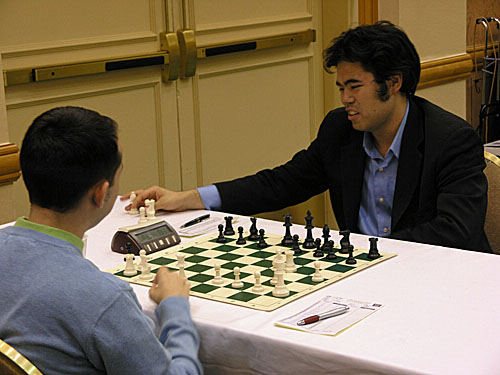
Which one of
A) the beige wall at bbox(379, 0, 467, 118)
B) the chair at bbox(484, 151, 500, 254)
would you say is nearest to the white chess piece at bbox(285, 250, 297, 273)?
the chair at bbox(484, 151, 500, 254)

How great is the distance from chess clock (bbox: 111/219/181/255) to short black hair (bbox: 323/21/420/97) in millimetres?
894

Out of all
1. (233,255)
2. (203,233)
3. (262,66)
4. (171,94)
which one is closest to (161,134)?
(171,94)

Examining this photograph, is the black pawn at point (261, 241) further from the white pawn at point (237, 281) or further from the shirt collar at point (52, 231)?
the shirt collar at point (52, 231)

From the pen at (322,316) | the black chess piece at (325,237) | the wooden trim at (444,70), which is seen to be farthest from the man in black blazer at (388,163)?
the wooden trim at (444,70)

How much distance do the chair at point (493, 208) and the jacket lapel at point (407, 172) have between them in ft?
1.00

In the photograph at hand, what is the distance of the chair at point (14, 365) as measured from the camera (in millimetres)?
1422

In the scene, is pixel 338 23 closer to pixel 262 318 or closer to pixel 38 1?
pixel 38 1

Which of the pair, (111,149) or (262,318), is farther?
(262,318)

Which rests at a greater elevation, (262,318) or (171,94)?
(171,94)

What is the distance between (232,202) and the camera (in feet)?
9.50

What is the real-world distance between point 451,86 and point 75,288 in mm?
4130

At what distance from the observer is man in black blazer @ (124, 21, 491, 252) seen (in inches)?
102

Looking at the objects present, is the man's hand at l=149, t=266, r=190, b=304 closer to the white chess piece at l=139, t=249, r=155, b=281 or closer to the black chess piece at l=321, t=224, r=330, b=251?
the white chess piece at l=139, t=249, r=155, b=281

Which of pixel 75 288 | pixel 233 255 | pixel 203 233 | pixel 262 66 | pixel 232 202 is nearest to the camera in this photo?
pixel 75 288
